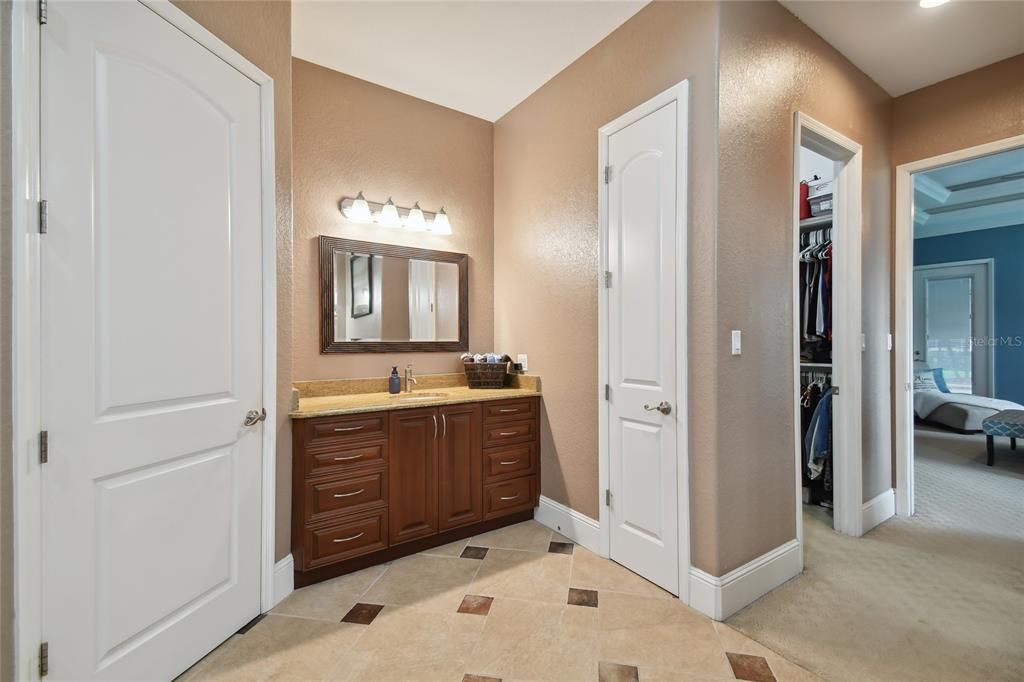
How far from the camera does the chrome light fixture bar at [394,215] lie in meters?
2.89

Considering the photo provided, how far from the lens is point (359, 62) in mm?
2752

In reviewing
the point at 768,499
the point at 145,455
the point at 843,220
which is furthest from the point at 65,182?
the point at 843,220

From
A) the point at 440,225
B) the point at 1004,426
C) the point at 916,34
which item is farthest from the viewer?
the point at 1004,426

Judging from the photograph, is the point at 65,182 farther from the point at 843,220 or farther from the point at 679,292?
the point at 843,220

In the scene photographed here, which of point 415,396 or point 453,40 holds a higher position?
point 453,40

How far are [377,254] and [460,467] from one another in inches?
58.6

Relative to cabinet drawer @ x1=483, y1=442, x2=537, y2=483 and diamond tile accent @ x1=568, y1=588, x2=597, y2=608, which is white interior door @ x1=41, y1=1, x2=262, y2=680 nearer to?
cabinet drawer @ x1=483, y1=442, x2=537, y2=483

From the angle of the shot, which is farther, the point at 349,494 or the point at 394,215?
the point at 394,215

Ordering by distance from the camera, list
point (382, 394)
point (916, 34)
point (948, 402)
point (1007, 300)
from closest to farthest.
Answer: point (916, 34), point (382, 394), point (948, 402), point (1007, 300)

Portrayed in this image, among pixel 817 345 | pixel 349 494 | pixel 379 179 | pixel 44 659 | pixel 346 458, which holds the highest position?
pixel 379 179

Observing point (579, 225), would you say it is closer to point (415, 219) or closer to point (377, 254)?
point (415, 219)

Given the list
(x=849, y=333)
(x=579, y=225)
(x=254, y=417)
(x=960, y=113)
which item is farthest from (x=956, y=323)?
(x=254, y=417)

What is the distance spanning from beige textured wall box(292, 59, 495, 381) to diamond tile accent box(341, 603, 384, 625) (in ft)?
4.39

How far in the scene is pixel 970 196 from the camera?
5324mm
